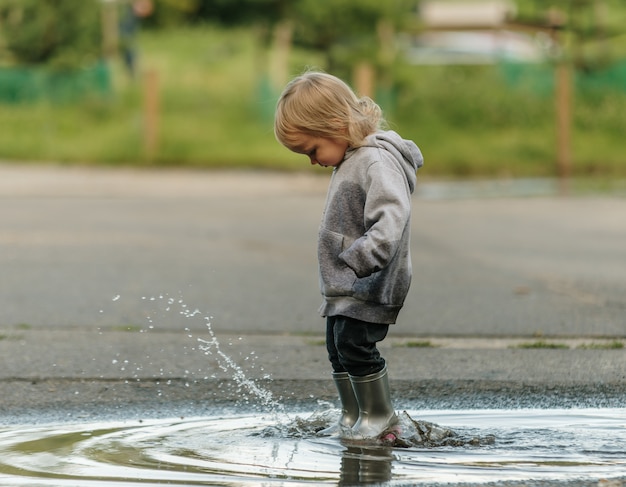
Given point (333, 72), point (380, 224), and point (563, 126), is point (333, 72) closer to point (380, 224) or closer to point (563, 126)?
point (563, 126)

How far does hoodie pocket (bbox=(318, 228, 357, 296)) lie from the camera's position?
4469 millimetres

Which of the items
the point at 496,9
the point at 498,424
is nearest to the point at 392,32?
the point at 496,9

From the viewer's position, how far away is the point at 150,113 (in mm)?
23625

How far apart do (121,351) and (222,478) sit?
2.61 meters

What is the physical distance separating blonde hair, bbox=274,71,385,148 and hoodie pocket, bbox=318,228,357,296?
318 millimetres

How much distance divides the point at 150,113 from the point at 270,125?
→ 2.34 m

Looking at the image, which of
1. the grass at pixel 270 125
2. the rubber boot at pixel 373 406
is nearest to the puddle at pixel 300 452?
the rubber boot at pixel 373 406

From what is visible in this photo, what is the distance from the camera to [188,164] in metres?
23.2

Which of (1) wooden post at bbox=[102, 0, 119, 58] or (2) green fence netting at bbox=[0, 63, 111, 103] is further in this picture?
(1) wooden post at bbox=[102, 0, 119, 58]

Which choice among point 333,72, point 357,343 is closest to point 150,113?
point 333,72

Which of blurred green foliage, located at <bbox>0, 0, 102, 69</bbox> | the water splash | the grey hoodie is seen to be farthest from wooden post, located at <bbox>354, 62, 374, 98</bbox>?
the grey hoodie

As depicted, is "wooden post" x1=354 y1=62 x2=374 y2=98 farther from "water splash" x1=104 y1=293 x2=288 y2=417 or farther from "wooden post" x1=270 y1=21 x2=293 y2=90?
"water splash" x1=104 y1=293 x2=288 y2=417

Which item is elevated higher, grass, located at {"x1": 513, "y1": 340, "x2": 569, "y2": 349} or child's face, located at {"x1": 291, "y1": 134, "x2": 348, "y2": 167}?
child's face, located at {"x1": 291, "y1": 134, "x2": 348, "y2": 167}

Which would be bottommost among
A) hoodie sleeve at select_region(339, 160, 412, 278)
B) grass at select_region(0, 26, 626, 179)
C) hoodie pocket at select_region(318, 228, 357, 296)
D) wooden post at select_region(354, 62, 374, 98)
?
grass at select_region(0, 26, 626, 179)
